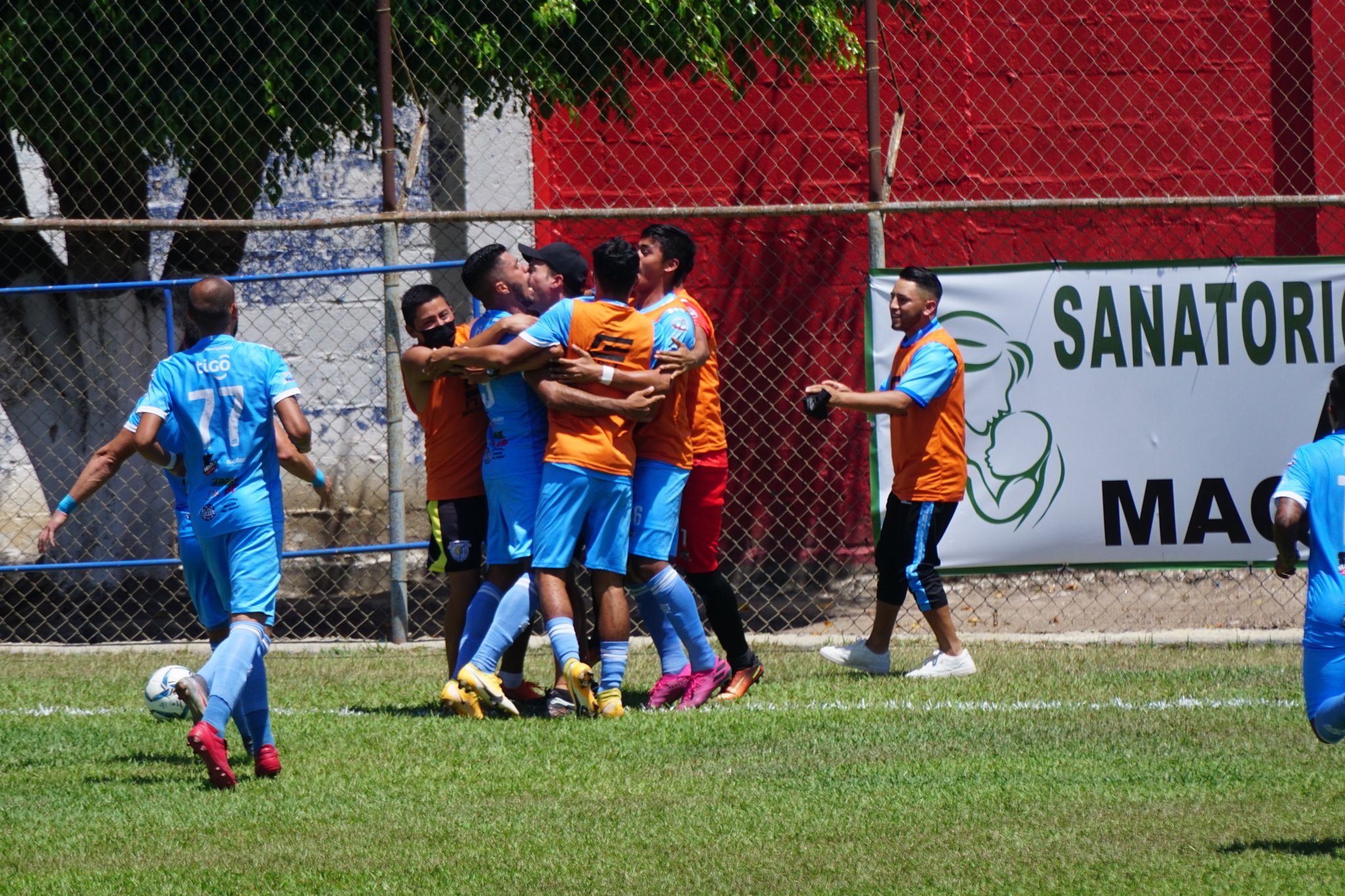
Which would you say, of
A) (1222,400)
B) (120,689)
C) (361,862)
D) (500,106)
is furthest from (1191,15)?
(361,862)

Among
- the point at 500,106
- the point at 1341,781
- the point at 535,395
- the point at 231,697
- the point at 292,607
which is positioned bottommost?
the point at 292,607

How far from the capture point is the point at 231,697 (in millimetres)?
5348

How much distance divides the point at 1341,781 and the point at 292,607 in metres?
7.46

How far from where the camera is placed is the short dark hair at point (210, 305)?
5.65m

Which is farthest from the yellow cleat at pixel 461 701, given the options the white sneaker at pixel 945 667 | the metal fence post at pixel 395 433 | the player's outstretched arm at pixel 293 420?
the metal fence post at pixel 395 433

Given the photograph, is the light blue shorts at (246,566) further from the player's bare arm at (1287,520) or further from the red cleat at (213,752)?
the player's bare arm at (1287,520)

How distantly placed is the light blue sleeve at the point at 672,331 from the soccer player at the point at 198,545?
165 cm

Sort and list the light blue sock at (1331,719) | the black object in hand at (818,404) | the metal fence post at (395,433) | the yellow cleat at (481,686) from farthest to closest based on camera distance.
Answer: the metal fence post at (395,433) < the black object in hand at (818,404) < the yellow cleat at (481,686) < the light blue sock at (1331,719)

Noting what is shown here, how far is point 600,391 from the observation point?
21.7 feet

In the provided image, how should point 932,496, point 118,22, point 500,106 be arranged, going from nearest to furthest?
point 932,496
point 118,22
point 500,106

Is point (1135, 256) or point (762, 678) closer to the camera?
point (762, 678)

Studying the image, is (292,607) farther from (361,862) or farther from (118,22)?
(361,862)

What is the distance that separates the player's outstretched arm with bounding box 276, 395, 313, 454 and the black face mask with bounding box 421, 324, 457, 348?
1.31 meters

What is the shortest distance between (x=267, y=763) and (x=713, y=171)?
7060 millimetres
